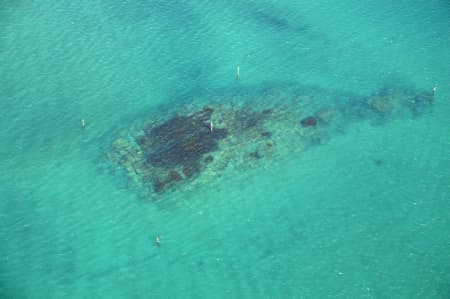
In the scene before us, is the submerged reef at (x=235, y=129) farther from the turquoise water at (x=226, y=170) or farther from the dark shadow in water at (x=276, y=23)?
the dark shadow in water at (x=276, y=23)

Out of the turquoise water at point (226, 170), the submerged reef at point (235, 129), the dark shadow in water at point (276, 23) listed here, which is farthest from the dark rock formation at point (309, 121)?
the dark shadow in water at point (276, 23)

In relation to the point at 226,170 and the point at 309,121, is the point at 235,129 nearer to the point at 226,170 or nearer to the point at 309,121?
the point at 226,170

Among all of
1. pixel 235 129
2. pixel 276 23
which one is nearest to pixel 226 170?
pixel 235 129

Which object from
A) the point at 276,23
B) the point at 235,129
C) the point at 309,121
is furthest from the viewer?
the point at 276,23

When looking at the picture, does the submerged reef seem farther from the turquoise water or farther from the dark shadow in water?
the dark shadow in water

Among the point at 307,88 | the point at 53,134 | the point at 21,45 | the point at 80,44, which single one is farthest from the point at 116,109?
the point at 307,88

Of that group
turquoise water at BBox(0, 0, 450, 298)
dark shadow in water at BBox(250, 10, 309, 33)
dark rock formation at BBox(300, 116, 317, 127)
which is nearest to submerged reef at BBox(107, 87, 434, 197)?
dark rock formation at BBox(300, 116, 317, 127)
